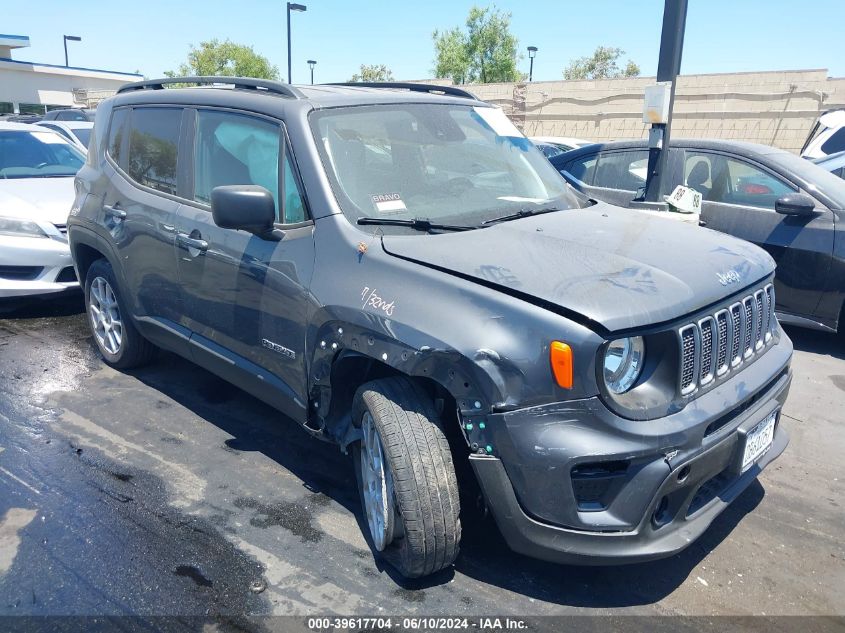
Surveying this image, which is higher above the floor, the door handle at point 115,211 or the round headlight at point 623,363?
the door handle at point 115,211

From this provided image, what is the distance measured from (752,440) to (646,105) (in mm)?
4700

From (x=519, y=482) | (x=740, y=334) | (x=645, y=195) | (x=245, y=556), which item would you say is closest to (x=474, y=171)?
(x=740, y=334)

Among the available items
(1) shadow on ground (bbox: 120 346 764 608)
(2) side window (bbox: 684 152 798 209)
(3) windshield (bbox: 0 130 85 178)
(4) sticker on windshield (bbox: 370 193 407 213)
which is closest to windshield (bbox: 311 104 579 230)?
(4) sticker on windshield (bbox: 370 193 407 213)

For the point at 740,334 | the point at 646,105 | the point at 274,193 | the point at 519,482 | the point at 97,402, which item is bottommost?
the point at 97,402

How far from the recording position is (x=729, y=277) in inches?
117

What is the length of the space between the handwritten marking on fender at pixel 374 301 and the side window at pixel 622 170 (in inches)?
188

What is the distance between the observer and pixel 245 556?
3.12 meters

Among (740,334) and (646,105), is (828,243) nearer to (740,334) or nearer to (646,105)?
(646,105)

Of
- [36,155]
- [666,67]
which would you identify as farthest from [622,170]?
[36,155]

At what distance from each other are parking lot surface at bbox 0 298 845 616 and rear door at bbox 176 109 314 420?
507 mm

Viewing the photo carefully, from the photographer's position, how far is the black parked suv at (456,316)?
97.8 inches

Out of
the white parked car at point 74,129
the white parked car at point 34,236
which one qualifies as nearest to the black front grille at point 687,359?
the white parked car at point 34,236

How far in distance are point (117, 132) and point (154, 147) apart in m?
0.66

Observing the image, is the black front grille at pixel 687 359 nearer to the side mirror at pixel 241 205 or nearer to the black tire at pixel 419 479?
the black tire at pixel 419 479
